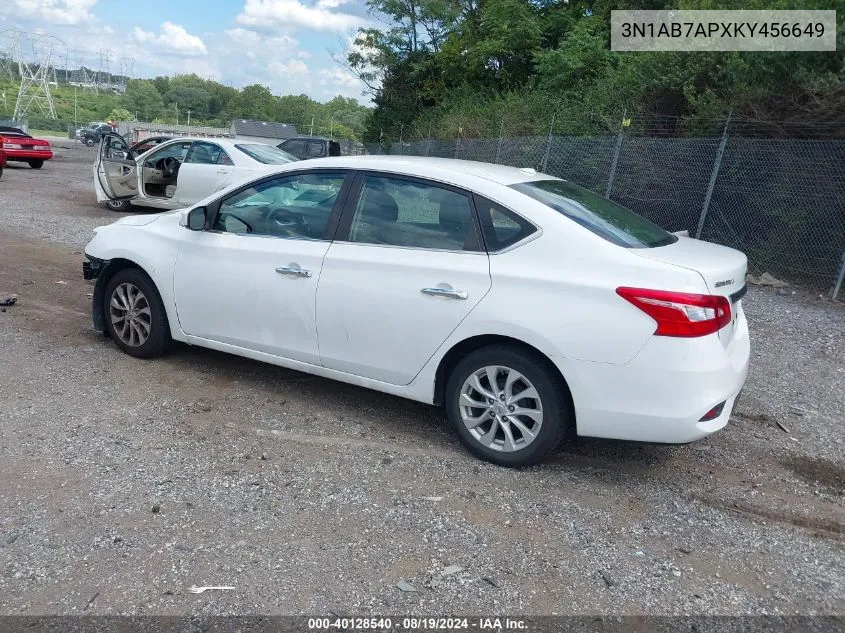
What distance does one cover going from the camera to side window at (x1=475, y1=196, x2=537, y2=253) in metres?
3.80

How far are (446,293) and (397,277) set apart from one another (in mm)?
356

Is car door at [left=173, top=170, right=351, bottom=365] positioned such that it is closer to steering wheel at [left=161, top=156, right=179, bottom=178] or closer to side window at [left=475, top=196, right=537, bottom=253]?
side window at [left=475, top=196, right=537, bottom=253]

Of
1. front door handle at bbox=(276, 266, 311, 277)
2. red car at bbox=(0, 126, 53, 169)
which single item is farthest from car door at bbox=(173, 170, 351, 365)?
red car at bbox=(0, 126, 53, 169)

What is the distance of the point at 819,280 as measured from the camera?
1005 centimetres

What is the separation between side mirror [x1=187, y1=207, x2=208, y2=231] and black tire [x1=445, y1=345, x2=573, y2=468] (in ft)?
7.18

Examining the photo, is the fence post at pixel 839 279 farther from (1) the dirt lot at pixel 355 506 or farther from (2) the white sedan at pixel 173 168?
(2) the white sedan at pixel 173 168

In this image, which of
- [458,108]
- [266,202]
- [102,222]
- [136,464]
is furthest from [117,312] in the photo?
[458,108]

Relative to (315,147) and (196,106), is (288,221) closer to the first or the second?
(315,147)

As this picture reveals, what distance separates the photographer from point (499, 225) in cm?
387

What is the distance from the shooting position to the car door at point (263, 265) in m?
4.38

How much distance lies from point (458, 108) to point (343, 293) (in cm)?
2255

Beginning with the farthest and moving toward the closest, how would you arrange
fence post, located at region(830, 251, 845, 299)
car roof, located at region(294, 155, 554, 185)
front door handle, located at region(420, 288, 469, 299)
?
fence post, located at region(830, 251, 845, 299) < car roof, located at region(294, 155, 554, 185) < front door handle, located at region(420, 288, 469, 299)

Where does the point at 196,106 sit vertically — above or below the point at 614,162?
above

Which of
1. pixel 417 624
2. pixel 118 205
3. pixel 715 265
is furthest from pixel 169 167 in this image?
pixel 417 624
